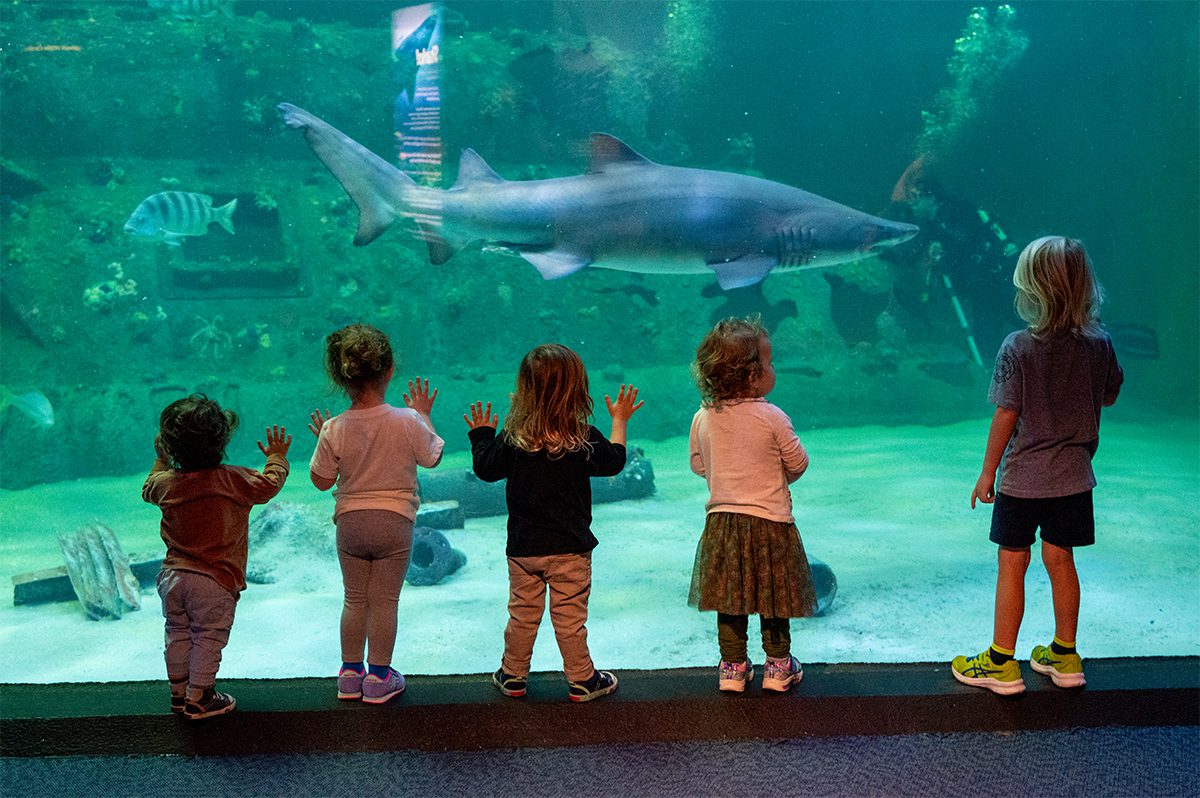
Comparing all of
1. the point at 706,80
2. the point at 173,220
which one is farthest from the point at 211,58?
the point at 706,80

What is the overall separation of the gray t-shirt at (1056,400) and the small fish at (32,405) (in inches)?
335

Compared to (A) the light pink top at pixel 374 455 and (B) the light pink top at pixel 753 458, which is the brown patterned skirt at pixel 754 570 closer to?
(B) the light pink top at pixel 753 458

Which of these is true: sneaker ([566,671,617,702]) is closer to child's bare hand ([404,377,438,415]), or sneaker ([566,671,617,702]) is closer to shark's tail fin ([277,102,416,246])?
child's bare hand ([404,377,438,415])

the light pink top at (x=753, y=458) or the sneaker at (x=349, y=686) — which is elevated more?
the light pink top at (x=753, y=458)

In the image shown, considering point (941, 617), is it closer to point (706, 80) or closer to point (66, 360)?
point (66, 360)

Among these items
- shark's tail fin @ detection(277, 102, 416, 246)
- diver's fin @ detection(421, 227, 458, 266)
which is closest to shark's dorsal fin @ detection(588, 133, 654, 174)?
diver's fin @ detection(421, 227, 458, 266)

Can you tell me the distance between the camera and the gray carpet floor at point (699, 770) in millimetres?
1885

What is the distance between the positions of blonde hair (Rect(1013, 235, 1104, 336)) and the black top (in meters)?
1.19

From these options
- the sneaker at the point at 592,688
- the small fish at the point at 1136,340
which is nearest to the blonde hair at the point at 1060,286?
the sneaker at the point at 592,688

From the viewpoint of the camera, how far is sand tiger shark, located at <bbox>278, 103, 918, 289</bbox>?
14.7 ft

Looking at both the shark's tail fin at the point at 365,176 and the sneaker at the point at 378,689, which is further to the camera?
the shark's tail fin at the point at 365,176

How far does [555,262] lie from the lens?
15.2 ft

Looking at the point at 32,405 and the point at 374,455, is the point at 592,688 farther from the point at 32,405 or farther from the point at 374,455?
the point at 32,405

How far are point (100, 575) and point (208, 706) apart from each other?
263cm
